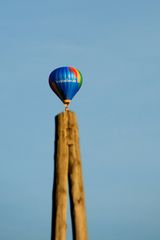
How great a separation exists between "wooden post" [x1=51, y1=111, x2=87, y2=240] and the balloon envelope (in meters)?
12.2

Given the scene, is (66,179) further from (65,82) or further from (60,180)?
(65,82)

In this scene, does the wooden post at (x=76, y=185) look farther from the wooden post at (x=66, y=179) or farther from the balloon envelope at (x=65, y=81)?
the balloon envelope at (x=65, y=81)

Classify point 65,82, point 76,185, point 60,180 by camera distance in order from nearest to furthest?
point 60,180, point 76,185, point 65,82

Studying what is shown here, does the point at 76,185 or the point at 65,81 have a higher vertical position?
the point at 65,81

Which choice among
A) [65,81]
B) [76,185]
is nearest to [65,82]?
[65,81]

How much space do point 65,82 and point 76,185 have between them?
13.4 metres

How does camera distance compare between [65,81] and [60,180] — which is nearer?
[60,180]

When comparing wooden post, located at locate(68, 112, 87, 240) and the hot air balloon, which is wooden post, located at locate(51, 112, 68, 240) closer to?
wooden post, located at locate(68, 112, 87, 240)

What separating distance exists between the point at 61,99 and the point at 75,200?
13.7 metres

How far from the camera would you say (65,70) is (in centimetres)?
2542

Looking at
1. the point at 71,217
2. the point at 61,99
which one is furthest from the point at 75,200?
the point at 61,99

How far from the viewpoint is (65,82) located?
82.9 feet

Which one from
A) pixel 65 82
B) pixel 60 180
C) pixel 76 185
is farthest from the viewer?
pixel 65 82

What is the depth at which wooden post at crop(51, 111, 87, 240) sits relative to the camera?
38.9ft
